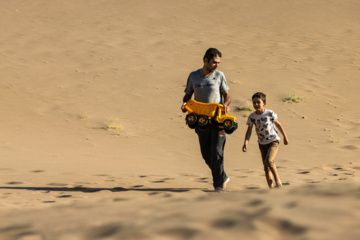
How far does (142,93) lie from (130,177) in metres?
7.24

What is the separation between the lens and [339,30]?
908 inches

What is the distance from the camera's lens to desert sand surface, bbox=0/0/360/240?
3.44 metres

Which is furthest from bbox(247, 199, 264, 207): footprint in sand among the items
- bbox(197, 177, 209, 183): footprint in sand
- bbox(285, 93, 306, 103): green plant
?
bbox(285, 93, 306, 103): green plant

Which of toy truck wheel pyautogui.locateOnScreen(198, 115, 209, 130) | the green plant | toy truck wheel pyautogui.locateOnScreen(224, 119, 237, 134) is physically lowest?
toy truck wheel pyautogui.locateOnScreen(224, 119, 237, 134)

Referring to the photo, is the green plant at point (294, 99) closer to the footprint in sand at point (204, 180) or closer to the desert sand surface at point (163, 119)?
the desert sand surface at point (163, 119)

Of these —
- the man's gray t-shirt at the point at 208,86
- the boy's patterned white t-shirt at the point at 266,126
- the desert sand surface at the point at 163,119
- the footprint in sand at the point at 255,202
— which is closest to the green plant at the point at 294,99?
the desert sand surface at the point at 163,119

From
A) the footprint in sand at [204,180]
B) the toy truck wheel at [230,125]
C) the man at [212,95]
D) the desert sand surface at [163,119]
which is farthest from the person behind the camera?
the footprint in sand at [204,180]

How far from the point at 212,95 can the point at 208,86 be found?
113 millimetres

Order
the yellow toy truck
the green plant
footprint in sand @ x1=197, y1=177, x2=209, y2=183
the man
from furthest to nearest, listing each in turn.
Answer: the green plant < footprint in sand @ x1=197, y1=177, x2=209, y2=183 < the man < the yellow toy truck

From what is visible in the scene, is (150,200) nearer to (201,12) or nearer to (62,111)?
(62,111)

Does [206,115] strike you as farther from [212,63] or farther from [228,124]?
[212,63]

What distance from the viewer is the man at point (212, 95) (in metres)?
6.36

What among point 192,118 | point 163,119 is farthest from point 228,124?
point 163,119

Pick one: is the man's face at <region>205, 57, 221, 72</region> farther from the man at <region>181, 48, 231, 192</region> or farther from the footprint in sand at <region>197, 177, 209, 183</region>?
the footprint in sand at <region>197, 177, 209, 183</region>
